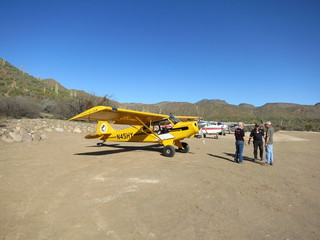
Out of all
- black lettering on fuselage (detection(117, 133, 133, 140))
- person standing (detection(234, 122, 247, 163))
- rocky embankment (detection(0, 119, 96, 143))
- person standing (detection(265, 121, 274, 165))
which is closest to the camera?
person standing (detection(265, 121, 274, 165))

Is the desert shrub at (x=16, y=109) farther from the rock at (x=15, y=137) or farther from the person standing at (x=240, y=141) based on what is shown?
the person standing at (x=240, y=141)

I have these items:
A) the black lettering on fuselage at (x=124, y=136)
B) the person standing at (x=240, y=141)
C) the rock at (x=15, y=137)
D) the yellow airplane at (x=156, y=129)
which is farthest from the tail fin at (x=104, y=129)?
the person standing at (x=240, y=141)

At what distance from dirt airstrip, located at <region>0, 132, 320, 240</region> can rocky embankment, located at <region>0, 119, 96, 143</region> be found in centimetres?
614

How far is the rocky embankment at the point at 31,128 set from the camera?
1204cm

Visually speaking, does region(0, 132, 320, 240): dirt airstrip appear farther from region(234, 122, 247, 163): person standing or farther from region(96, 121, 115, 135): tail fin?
region(96, 121, 115, 135): tail fin

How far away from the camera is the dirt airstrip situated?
308 cm

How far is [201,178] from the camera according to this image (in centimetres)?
601

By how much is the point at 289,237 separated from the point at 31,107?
Result: 26.5m

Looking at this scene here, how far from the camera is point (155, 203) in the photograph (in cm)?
410

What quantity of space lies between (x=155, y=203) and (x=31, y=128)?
48.1 feet

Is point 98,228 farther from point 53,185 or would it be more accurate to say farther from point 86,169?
point 86,169

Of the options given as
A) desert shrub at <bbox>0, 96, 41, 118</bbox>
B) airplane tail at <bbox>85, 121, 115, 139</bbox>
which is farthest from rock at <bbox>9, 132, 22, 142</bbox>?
desert shrub at <bbox>0, 96, 41, 118</bbox>

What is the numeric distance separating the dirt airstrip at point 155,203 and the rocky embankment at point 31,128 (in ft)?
20.1

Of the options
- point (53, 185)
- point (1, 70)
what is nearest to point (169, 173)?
point (53, 185)
